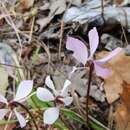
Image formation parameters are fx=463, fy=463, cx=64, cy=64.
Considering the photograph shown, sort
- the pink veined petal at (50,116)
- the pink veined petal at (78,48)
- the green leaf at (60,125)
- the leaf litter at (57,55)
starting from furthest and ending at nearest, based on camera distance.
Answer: the leaf litter at (57,55) < the green leaf at (60,125) < the pink veined petal at (50,116) < the pink veined petal at (78,48)

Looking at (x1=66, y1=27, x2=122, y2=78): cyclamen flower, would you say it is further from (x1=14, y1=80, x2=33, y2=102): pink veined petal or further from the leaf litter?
the leaf litter

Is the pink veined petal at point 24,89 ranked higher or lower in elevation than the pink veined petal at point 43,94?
higher

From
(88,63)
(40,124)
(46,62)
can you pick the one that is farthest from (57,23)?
(88,63)

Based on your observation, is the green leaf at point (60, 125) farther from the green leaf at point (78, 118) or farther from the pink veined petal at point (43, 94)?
the pink veined petal at point (43, 94)

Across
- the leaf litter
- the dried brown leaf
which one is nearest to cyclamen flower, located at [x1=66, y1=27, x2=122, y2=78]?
the leaf litter

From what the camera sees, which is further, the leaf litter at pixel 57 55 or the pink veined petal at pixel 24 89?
the leaf litter at pixel 57 55

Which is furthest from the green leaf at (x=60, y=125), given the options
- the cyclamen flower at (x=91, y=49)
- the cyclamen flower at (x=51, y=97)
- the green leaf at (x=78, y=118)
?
the cyclamen flower at (x=91, y=49)

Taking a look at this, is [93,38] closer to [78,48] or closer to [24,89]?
[78,48]
